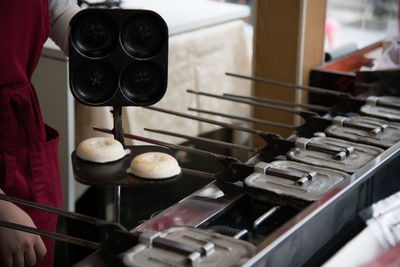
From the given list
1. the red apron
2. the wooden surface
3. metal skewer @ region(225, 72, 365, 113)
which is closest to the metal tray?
metal skewer @ region(225, 72, 365, 113)

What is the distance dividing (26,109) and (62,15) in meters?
0.27

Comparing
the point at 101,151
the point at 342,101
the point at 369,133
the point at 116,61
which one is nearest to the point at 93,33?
the point at 116,61

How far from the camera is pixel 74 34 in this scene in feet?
3.79

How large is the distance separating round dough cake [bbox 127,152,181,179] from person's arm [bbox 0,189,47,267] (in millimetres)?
266

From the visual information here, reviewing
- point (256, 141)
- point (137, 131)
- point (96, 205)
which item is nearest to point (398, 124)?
point (256, 141)

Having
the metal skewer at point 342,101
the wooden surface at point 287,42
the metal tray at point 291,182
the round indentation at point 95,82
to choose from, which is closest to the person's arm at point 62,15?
A: the round indentation at point 95,82

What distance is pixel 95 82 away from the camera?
1196 mm

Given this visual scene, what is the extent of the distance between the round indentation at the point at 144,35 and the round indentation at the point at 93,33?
26mm

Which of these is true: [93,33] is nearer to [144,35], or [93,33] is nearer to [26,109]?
[144,35]

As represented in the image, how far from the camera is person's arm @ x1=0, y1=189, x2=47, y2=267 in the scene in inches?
46.1

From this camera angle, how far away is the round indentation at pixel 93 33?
45.4 inches

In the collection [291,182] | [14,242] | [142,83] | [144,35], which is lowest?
[14,242]

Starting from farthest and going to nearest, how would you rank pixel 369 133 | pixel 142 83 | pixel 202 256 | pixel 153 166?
pixel 369 133, pixel 142 83, pixel 153 166, pixel 202 256

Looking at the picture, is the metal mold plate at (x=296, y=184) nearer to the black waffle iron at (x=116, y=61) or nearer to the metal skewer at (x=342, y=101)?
the black waffle iron at (x=116, y=61)
